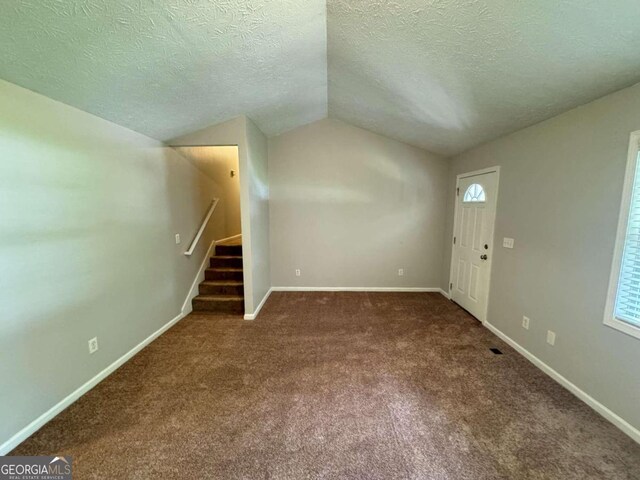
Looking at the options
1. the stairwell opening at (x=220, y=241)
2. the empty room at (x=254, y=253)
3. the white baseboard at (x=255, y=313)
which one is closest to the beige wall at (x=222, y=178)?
the stairwell opening at (x=220, y=241)

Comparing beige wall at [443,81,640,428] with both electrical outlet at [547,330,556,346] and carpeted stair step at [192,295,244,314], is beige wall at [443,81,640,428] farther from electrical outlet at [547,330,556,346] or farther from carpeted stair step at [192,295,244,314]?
Answer: carpeted stair step at [192,295,244,314]

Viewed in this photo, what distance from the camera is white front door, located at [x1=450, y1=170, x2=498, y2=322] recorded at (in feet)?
10.4

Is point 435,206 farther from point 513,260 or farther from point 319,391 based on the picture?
point 319,391

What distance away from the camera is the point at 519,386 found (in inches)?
82.7

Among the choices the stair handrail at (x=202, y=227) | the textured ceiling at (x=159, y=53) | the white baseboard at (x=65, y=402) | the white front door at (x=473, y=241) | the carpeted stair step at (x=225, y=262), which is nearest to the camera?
the textured ceiling at (x=159, y=53)

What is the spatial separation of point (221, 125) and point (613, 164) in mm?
3555

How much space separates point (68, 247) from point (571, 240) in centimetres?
392

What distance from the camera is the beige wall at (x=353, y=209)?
4254mm

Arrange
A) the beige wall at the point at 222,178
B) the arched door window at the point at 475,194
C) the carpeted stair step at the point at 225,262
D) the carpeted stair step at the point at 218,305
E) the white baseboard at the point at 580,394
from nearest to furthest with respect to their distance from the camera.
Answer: the white baseboard at the point at 580,394 < the arched door window at the point at 475,194 < the carpeted stair step at the point at 218,305 < the beige wall at the point at 222,178 < the carpeted stair step at the point at 225,262

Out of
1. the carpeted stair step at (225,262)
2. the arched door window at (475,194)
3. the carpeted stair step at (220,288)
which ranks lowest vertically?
the carpeted stair step at (220,288)

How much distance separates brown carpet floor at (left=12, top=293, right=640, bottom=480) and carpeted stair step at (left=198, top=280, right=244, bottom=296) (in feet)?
3.02

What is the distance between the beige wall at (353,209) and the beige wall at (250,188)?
43 centimetres

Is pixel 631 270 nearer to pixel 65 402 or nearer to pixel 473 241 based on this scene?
pixel 473 241

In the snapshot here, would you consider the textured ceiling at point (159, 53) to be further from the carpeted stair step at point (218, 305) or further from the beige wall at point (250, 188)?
the carpeted stair step at point (218, 305)
